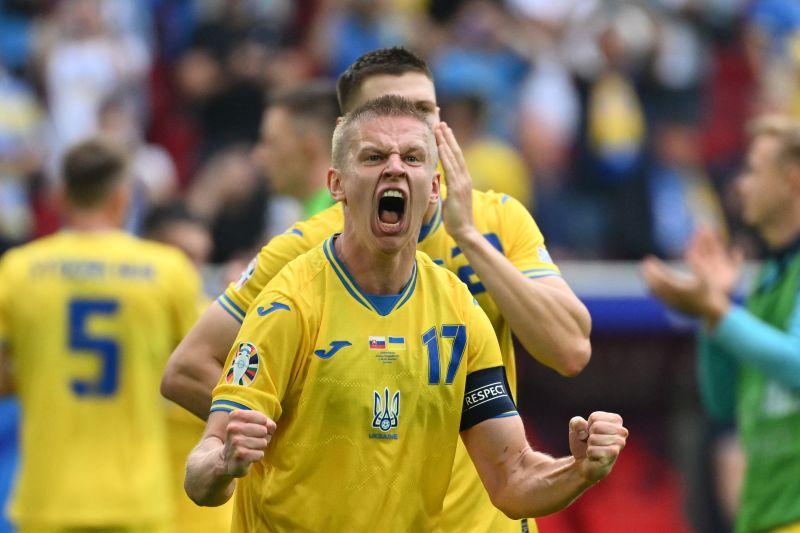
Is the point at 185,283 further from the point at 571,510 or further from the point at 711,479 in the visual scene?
the point at 711,479

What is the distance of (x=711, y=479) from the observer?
31.4 feet

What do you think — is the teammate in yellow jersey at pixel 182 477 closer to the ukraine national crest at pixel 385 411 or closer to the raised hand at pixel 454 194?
the raised hand at pixel 454 194

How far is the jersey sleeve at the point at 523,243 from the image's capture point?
4.74 m

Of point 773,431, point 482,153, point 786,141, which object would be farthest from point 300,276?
point 482,153

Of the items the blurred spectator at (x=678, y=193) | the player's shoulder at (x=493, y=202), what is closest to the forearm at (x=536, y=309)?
the player's shoulder at (x=493, y=202)

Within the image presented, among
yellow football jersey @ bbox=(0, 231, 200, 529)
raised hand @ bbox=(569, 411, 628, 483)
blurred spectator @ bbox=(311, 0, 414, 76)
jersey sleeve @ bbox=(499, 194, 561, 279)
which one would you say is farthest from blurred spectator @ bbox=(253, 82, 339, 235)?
blurred spectator @ bbox=(311, 0, 414, 76)

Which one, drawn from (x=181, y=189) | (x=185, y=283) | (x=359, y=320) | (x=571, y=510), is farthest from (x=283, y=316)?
(x=181, y=189)

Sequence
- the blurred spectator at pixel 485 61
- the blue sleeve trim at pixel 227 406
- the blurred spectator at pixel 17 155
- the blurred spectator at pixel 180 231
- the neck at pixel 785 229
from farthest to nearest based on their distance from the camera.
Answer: the blurred spectator at pixel 485 61 < the blurred spectator at pixel 17 155 < the blurred spectator at pixel 180 231 < the neck at pixel 785 229 < the blue sleeve trim at pixel 227 406

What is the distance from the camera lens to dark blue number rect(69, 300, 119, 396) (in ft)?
21.8

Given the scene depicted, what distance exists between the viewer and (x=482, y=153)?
11.7m

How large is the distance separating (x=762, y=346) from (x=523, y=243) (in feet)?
6.06

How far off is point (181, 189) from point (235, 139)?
2.15 ft

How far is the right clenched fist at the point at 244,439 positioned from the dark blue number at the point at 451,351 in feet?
2.15

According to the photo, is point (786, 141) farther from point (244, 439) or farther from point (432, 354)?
point (244, 439)
